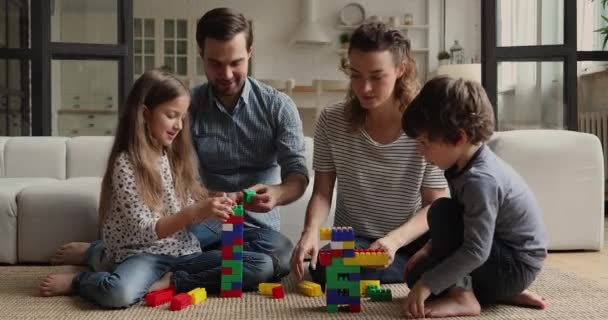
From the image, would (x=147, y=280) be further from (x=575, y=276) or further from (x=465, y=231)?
(x=575, y=276)

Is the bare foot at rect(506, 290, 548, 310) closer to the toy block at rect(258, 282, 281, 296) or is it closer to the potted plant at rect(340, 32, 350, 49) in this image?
the toy block at rect(258, 282, 281, 296)

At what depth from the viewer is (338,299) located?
5.91 feet

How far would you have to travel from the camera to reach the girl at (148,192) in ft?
6.48

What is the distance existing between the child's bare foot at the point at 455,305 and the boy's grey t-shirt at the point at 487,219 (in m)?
0.07

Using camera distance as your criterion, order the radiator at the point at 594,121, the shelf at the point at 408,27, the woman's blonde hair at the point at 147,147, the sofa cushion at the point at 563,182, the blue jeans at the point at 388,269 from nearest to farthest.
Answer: the woman's blonde hair at the point at 147,147
the blue jeans at the point at 388,269
the sofa cushion at the point at 563,182
the radiator at the point at 594,121
the shelf at the point at 408,27

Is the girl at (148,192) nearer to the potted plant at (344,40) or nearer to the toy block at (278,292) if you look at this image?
the toy block at (278,292)

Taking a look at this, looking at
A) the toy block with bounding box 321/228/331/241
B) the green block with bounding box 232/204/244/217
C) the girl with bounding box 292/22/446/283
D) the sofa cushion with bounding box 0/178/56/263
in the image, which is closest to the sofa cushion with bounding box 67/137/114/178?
the sofa cushion with bounding box 0/178/56/263

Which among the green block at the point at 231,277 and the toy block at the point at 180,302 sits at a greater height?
the green block at the point at 231,277

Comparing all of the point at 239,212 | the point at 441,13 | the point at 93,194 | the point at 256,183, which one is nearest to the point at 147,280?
the point at 239,212

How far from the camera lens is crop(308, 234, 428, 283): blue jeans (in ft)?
7.06

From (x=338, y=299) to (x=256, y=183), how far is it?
1.85 ft

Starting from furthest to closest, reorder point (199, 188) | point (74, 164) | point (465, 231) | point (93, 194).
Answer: point (74, 164) → point (93, 194) → point (199, 188) → point (465, 231)

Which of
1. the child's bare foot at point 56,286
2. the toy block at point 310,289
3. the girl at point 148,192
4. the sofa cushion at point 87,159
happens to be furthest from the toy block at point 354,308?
the sofa cushion at point 87,159

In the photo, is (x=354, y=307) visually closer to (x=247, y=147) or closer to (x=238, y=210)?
(x=238, y=210)
